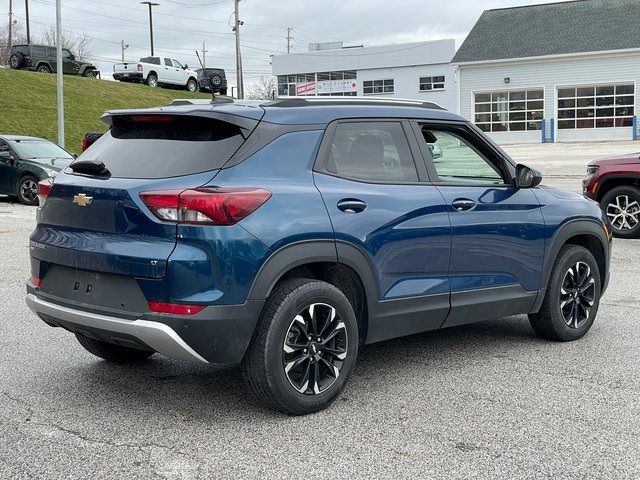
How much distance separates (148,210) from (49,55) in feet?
144

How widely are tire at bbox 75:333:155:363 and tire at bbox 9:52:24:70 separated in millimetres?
42540

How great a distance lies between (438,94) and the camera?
223ft

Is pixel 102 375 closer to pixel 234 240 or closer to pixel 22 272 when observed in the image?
pixel 234 240

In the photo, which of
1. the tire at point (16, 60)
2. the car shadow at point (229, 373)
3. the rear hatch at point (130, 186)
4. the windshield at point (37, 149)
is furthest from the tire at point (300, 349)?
the tire at point (16, 60)

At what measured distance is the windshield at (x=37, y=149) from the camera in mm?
19047

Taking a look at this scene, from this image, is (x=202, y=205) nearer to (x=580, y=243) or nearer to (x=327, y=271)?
(x=327, y=271)

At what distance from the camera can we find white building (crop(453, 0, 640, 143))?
44.3m

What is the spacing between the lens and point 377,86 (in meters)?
71.7

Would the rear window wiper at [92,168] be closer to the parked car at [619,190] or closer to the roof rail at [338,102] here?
the roof rail at [338,102]

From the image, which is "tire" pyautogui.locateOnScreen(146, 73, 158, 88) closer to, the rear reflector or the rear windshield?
the rear windshield

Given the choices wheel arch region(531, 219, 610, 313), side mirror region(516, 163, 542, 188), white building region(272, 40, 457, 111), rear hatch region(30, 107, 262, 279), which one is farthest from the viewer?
white building region(272, 40, 457, 111)

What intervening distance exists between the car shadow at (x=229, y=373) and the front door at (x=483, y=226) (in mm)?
472

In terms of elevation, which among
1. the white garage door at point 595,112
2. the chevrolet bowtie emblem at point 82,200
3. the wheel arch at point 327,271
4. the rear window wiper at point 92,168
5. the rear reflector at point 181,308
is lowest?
the rear reflector at point 181,308

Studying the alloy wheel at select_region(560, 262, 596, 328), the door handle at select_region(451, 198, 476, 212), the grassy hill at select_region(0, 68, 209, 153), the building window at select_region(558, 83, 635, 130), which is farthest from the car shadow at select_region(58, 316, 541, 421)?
the building window at select_region(558, 83, 635, 130)
